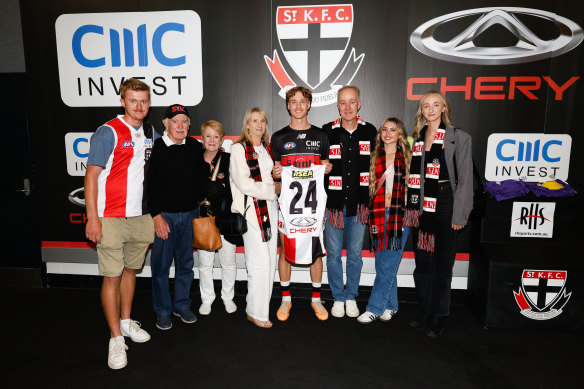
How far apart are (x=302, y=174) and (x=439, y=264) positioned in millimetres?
1312

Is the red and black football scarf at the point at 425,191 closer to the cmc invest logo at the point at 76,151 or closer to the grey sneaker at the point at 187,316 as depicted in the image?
the grey sneaker at the point at 187,316

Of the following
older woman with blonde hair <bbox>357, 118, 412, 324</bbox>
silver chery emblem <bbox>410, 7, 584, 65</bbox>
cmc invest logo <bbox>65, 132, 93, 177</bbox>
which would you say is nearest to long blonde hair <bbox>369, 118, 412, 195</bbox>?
older woman with blonde hair <bbox>357, 118, 412, 324</bbox>

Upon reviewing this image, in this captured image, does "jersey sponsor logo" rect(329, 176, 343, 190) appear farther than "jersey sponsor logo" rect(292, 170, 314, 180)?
Yes

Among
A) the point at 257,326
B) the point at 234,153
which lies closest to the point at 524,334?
the point at 257,326

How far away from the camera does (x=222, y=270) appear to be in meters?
3.29

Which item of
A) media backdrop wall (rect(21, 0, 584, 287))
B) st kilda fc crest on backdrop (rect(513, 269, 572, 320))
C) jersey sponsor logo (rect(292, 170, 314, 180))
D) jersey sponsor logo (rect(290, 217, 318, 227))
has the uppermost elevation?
media backdrop wall (rect(21, 0, 584, 287))

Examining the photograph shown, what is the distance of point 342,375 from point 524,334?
5.39 ft

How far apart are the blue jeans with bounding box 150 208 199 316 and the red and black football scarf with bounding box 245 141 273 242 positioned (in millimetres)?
575

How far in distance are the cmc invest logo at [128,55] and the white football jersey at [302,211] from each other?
1.44 m

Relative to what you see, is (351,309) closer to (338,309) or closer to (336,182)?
(338,309)

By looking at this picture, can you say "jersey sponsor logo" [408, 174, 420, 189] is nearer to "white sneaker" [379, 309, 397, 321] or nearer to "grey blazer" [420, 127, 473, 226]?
"grey blazer" [420, 127, 473, 226]

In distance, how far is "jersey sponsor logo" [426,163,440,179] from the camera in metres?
2.78

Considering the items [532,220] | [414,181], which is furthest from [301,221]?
[532,220]

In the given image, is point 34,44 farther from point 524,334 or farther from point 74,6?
point 524,334
